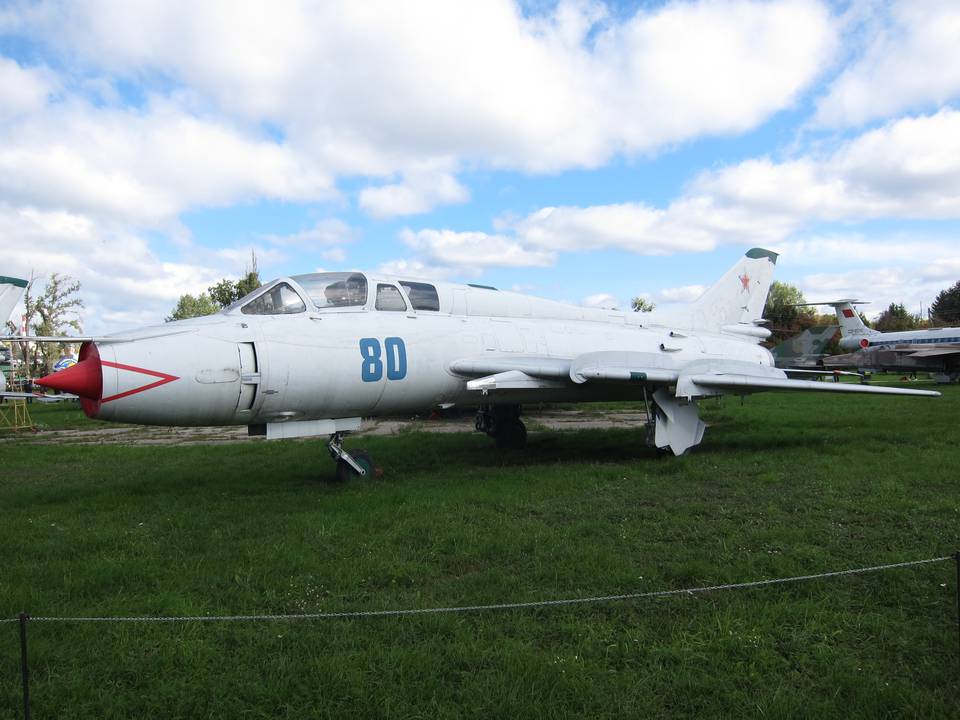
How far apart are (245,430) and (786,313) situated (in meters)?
63.6

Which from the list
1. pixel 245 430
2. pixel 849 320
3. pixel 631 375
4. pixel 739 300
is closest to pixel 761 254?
pixel 739 300

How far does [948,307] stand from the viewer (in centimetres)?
6912

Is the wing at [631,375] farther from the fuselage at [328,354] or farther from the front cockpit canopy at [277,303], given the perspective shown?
the front cockpit canopy at [277,303]

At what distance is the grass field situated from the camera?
3.27 m

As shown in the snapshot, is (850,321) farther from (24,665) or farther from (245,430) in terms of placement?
(24,665)

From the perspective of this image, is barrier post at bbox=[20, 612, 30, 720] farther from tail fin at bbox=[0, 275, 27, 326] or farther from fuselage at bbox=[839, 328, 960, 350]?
fuselage at bbox=[839, 328, 960, 350]

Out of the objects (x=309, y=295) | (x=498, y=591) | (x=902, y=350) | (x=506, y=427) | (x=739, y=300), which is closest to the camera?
(x=498, y=591)

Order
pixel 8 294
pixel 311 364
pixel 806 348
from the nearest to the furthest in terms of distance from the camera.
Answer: pixel 311 364 < pixel 8 294 < pixel 806 348

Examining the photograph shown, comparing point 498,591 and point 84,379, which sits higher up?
point 84,379

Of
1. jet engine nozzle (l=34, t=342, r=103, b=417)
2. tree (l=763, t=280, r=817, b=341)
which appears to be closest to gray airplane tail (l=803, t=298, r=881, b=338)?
tree (l=763, t=280, r=817, b=341)

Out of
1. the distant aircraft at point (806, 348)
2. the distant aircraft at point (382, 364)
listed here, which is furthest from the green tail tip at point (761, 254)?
the distant aircraft at point (806, 348)

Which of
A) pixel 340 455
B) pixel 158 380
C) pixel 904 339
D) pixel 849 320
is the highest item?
pixel 849 320

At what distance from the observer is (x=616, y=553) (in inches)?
207

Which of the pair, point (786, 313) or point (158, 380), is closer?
point (158, 380)
